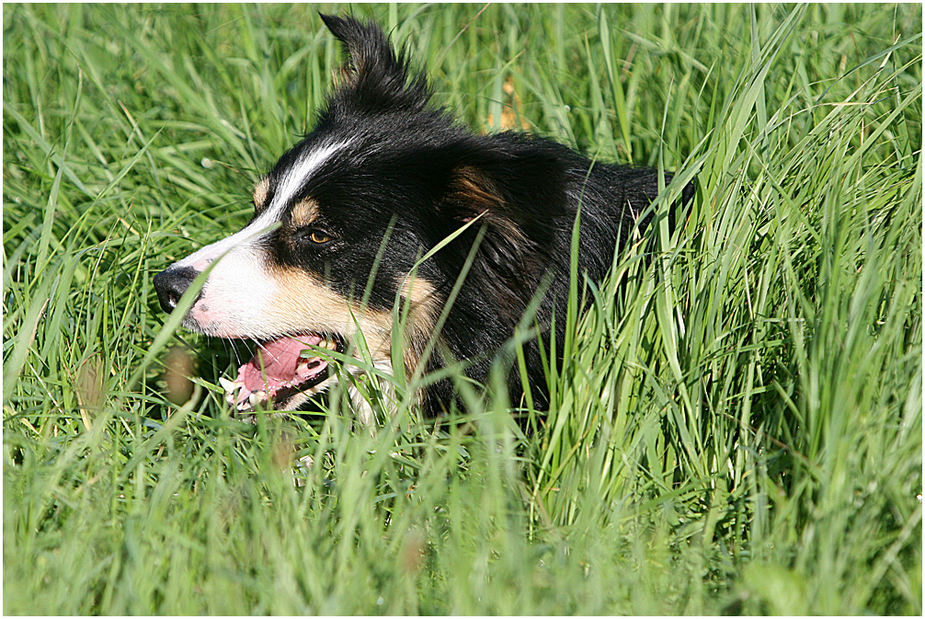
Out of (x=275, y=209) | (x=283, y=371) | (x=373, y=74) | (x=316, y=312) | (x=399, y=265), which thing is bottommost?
(x=283, y=371)

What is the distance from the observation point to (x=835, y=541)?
184 centimetres

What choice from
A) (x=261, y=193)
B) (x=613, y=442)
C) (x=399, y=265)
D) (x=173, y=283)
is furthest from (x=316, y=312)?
(x=613, y=442)

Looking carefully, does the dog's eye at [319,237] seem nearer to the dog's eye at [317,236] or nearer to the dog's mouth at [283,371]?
the dog's eye at [317,236]

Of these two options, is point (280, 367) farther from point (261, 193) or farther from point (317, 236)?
point (261, 193)

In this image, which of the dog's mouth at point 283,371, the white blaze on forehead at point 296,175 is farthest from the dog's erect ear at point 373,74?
the dog's mouth at point 283,371

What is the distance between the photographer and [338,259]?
2674 mm

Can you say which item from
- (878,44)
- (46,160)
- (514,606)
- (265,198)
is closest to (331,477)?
(514,606)

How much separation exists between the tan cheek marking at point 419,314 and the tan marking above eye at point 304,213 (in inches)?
13.8

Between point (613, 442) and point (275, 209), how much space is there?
4.16 ft

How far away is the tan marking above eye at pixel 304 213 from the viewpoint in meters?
2.70

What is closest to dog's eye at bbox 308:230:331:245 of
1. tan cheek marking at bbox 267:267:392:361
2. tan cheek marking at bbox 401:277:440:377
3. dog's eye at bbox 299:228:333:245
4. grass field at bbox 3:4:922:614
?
dog's eye at bbox 299:228:333:245

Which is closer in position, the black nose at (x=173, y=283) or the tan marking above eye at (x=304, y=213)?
the black nose at (x=173, y=283)

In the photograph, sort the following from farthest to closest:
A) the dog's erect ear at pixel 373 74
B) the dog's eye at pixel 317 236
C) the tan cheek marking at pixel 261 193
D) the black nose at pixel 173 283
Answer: the dog's erect ear at pixel 373 74 → the tan cheek marking at pixel 261 193 → the dog's eye at pixel 317 236 → the black nose at pixel 173 283

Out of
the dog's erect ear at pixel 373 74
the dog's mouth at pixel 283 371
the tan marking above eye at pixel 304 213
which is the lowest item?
the dog's mouth at pixel 283 371
